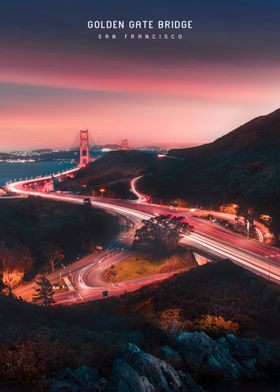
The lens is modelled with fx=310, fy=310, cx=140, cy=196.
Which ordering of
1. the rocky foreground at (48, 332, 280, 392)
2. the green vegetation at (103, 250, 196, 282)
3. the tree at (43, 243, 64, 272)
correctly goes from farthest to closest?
the tree at (43, 243, 64, 272)
the green vegetation at (103, 250, 196, 282)
the rocky foreground at (48, 332, 280, 392)

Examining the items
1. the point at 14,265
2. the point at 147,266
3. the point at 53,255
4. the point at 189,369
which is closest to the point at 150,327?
the point at 189,369

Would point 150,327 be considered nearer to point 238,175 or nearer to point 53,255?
point 53,255

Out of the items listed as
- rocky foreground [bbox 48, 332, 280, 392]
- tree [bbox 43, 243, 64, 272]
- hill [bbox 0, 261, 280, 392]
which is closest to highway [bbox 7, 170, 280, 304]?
hill [bbox 0, 261, 280, 392]

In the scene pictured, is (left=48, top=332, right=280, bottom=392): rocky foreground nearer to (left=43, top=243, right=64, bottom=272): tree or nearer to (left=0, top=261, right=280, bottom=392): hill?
(left=0, top=261, right=280, bottom=392): hill

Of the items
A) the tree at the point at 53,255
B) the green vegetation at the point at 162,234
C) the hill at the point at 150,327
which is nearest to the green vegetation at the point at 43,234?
the tree at the point at 53,255

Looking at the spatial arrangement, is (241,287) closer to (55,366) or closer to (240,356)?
(240,356)

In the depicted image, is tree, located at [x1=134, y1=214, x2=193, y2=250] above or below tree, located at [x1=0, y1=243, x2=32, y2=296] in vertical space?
above
